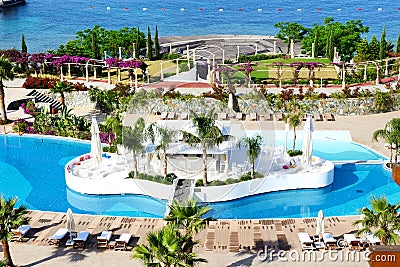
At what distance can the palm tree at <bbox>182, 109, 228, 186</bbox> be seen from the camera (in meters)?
25.2

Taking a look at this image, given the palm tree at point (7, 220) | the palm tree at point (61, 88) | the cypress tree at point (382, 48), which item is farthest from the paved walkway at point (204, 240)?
the cypress tree at point (382, 48)

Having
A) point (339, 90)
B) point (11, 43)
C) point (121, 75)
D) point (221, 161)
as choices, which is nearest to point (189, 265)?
point (221, 161)

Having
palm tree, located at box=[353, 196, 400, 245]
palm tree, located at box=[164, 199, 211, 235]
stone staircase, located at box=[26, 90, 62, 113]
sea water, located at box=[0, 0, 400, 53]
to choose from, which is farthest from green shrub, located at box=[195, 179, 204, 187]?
sea water, located at box=[0, 0, 400, 53]

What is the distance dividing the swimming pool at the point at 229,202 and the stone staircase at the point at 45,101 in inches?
260

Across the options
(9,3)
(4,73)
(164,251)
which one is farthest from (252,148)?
(9,3)

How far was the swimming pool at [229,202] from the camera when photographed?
2530 cm

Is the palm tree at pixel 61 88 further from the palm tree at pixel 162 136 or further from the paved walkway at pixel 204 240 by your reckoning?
the paved walkway at pixel 204 240

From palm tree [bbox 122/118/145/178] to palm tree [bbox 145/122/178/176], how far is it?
307 millimetres

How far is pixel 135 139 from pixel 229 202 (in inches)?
190

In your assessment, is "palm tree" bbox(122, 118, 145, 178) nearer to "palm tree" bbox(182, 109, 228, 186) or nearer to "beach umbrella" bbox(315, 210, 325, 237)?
"palm tree" bbox(182, 109, 228, 186)

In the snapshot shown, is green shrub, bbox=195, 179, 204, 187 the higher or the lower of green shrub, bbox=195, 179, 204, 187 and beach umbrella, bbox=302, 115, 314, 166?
the lower

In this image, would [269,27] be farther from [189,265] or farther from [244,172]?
[189,265]

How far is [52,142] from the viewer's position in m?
32.9

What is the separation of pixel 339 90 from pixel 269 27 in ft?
145
